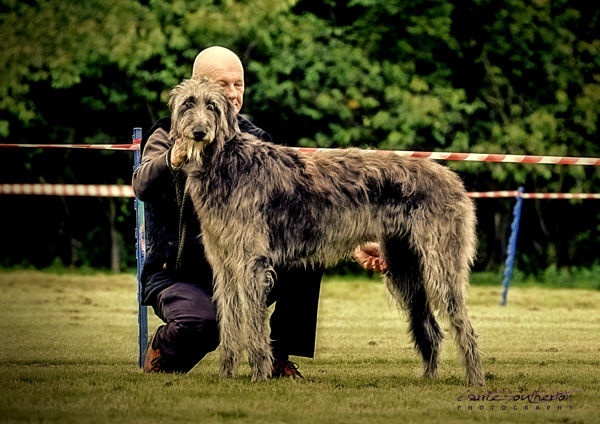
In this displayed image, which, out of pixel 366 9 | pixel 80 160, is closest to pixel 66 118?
pixel 80 160

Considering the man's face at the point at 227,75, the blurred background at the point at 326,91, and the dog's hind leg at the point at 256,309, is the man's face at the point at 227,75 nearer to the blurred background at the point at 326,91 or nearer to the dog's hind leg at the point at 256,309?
the dog's hind leg at the point at 256,309

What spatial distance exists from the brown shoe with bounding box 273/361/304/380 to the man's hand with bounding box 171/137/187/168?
5.10 ft

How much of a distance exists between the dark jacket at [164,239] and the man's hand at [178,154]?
1.22 ft

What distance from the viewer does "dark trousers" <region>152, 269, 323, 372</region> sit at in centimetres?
543

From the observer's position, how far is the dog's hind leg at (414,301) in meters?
5.69

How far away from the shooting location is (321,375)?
572 cm

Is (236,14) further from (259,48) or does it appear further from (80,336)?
(80,336)

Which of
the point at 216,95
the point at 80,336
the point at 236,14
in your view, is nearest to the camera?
the point at 216,95

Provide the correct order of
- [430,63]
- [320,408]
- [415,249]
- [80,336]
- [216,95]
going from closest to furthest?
[320,408] → [216,95] → [415,249] → [80,336] → [430,63]

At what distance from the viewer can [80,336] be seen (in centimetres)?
775

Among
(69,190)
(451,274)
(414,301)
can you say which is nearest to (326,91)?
(69,190)

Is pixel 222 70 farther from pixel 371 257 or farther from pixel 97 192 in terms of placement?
pixel 97 192

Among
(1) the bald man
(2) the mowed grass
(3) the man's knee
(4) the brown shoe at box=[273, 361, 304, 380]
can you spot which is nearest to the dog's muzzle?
(1) the bald man

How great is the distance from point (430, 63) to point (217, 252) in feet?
38.9
